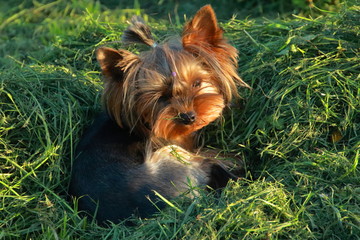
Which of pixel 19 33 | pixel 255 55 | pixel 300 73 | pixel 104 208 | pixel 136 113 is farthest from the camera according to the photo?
pixel 19 33

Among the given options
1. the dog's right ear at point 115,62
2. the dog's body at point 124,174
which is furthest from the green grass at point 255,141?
the dog's right ear at point 115,62

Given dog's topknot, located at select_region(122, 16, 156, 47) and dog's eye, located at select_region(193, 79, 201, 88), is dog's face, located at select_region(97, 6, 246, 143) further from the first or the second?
dog's topknot, located at select_region(122, 16, 156, 47)

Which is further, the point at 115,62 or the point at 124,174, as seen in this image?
the point at 115,62

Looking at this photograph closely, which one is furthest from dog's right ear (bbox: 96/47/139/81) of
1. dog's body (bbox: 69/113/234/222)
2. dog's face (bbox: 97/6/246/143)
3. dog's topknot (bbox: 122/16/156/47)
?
dog's body (bbox: 69/113/234/222)

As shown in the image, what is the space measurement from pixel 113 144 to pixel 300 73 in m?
1.52

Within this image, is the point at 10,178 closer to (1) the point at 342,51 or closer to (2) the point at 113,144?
(2) the point at 113,144

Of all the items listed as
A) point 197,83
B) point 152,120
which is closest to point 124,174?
point 152,120

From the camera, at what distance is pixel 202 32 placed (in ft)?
14.0

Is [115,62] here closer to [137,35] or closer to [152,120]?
[137,35]

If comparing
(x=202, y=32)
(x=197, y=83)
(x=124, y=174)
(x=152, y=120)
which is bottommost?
(x=124, y=174)

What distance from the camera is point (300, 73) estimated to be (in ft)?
14.7

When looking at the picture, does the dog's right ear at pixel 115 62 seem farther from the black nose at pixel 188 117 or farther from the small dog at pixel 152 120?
the black nose at pixel 188 117

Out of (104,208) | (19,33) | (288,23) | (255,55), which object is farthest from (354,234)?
(19,33)

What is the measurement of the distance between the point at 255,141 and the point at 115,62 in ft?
4.06
